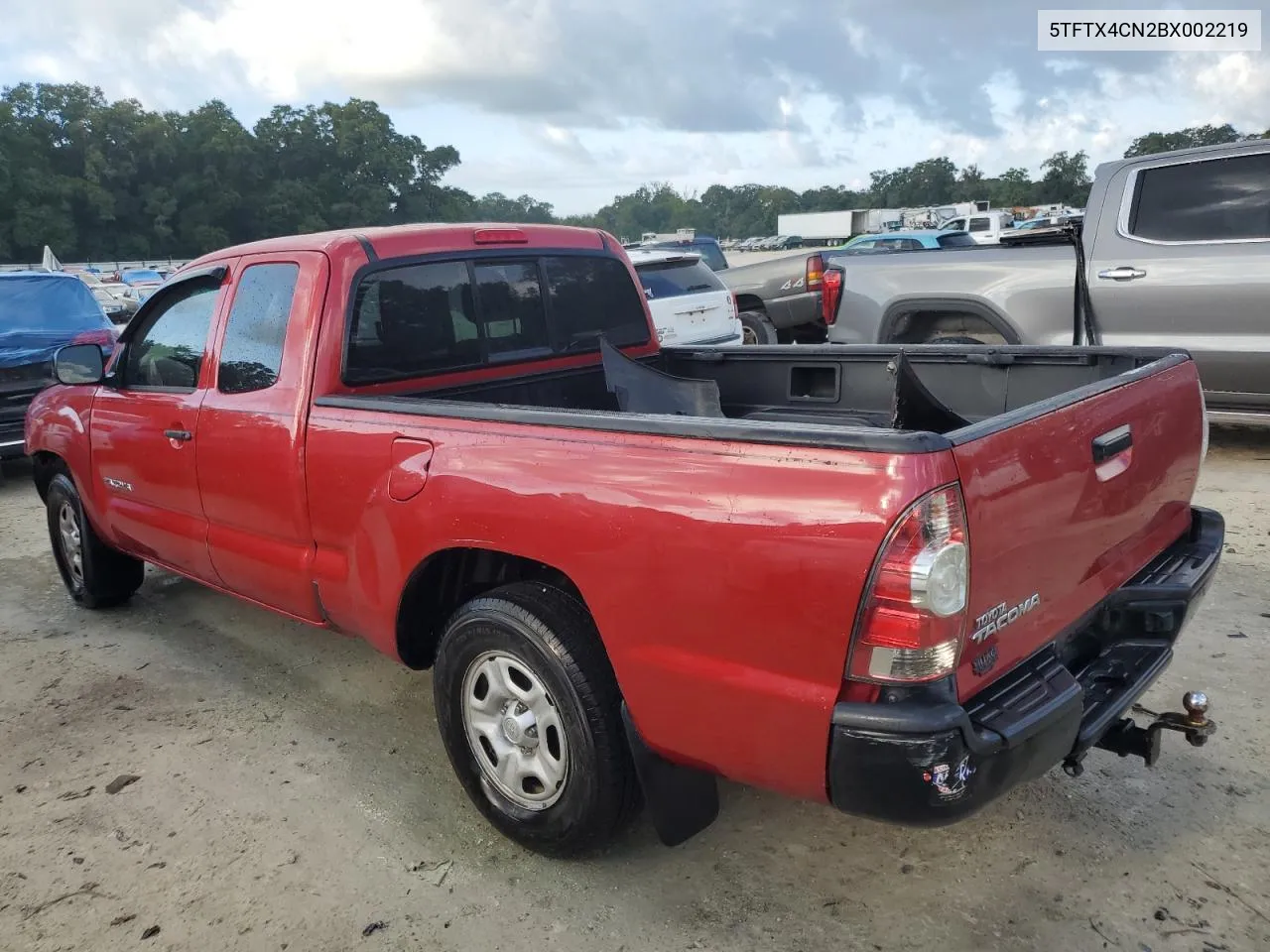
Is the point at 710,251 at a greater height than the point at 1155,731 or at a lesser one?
greater

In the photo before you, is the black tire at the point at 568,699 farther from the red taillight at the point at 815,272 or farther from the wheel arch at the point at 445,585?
the red taillight at the point at 815,272

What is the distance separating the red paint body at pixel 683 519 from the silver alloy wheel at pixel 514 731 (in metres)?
0.36

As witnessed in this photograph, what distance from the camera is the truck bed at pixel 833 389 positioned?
2.58 metres

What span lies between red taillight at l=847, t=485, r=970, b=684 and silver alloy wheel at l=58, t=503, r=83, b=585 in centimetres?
457

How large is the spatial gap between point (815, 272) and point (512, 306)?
6.18m

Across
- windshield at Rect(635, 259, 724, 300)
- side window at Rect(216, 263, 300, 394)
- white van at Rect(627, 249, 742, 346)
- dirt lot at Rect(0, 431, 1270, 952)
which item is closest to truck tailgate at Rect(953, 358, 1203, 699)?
dirt lot at Rect(0, 431, 1270, 952)

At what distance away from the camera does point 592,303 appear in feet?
14.0

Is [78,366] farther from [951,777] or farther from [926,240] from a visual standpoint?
[926,240]

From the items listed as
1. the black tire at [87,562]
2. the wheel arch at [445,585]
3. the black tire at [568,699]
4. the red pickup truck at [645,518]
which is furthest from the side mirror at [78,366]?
the black tire at [568,699]

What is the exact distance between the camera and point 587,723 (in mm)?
2553

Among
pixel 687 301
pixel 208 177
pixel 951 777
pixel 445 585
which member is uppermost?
pixel 208 177

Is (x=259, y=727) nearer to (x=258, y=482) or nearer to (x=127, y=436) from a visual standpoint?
(x=258, y=482)

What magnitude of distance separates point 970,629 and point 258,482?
2.56 metres

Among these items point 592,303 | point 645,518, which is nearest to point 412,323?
point 592,303
